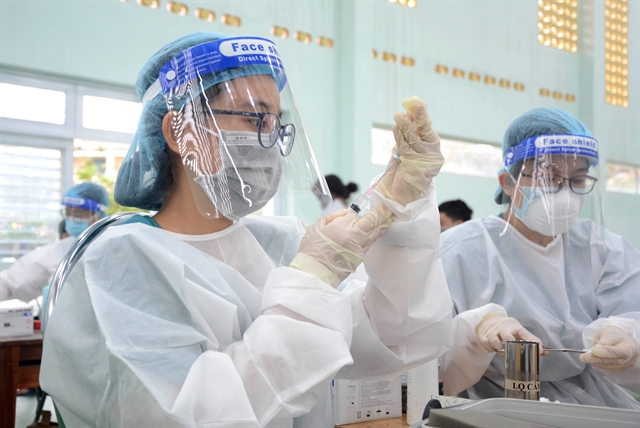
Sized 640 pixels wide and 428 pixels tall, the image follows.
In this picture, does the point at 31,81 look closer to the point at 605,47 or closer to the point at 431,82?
the point at 431,82

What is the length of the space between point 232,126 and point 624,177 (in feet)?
11.2

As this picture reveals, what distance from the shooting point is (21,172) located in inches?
192

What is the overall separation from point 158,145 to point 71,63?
159 inches

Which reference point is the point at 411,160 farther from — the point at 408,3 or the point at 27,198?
the point at 408,3

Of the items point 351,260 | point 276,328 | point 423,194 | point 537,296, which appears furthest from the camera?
point 537,296

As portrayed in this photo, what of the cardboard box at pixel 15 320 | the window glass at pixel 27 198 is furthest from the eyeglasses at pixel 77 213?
the cardboard box at pixel 15 320

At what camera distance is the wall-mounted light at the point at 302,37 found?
235 inches

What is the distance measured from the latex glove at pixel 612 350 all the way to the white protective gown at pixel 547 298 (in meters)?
0.05

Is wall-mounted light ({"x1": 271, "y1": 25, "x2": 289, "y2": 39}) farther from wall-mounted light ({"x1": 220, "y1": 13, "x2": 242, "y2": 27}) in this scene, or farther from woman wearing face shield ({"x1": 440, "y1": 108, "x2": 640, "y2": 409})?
woman wearing face shield ({"x1": 440, "y1": 108, "x2": 640, "y2": 409})

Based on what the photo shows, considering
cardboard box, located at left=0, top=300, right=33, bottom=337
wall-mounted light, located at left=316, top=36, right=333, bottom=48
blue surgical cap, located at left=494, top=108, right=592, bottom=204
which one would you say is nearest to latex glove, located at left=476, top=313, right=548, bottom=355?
blue surgical cap, located at left=494, top=108, right=592, bottom=204

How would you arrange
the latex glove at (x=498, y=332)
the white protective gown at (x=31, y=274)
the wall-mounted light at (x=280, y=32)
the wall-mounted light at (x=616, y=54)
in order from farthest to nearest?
the wall-mounted light at (x=616, y=54)
the wall-mounted light at (x=280, y=32)
the white protective gown at (x=31, y=274)
the latex glove at (x=498, y=332)

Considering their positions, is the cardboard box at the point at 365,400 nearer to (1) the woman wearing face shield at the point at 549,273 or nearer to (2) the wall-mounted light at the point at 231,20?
(1) the woman wearing face shield at the point at 549,273

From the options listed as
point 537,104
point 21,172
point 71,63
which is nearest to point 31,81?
point 71,63

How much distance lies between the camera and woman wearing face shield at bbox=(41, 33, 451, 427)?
105cm
